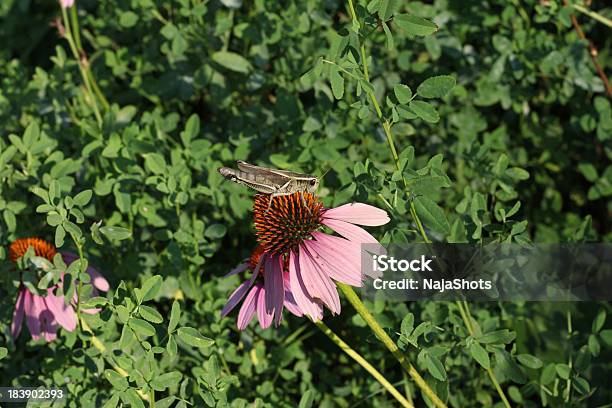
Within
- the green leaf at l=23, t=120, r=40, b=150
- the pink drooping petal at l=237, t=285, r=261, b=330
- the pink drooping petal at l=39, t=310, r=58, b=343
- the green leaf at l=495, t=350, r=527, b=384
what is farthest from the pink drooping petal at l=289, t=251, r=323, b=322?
the green leaf at l=23, t=120, r=40, b=150

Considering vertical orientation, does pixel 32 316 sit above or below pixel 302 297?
below

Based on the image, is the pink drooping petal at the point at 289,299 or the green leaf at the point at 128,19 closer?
the pink drooping petal at the point at 289,299

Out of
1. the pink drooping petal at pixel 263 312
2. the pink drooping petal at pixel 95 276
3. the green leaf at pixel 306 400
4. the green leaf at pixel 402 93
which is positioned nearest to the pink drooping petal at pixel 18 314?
the pink drooping petal at pixel 95 276

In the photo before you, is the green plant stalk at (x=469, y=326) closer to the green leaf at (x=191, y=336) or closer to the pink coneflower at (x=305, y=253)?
the pink coneflower at (x=305, y=253)

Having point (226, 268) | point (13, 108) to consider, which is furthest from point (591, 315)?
point (13, 108)

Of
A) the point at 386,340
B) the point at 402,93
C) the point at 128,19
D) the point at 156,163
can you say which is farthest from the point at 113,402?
the point at 128,19

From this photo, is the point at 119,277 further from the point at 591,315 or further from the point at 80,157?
the point at 591,315

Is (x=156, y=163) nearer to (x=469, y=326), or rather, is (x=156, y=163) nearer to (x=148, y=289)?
(x=148, y=289)
